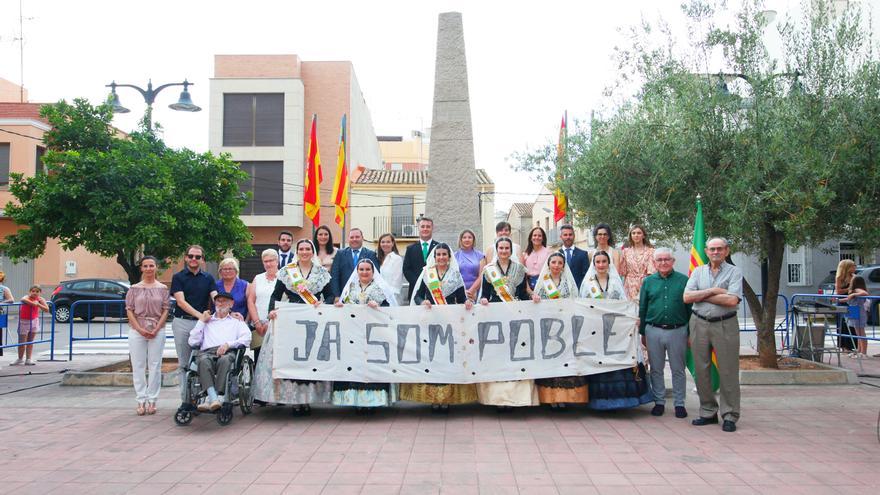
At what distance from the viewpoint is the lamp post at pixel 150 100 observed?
44.7 ft

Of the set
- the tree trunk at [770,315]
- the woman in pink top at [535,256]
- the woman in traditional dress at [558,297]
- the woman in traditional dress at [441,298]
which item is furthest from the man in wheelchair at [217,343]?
the tree trunk at [770,315]

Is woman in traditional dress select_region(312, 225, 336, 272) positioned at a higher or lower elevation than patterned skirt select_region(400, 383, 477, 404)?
higher

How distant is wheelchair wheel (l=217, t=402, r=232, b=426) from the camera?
686 centimetres

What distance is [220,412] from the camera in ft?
22.6

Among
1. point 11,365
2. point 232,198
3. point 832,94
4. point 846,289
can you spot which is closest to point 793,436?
point 832,94

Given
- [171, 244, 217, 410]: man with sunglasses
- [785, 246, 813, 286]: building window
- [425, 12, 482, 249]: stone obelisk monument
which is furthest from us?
[785, 246, 813, 286]: building window

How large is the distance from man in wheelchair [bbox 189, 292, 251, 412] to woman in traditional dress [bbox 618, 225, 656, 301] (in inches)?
171

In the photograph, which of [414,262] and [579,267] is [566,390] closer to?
[579,267]

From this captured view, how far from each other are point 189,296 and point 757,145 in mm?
6935

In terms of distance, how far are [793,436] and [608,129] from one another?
5556 mm

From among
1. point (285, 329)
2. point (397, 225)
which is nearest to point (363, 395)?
Result: point (285, 329)

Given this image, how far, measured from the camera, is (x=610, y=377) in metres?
7.27

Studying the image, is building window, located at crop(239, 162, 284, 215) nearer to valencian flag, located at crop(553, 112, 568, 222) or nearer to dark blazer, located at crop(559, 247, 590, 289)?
valencian flag, located at crop(553, 112, 568, 222)

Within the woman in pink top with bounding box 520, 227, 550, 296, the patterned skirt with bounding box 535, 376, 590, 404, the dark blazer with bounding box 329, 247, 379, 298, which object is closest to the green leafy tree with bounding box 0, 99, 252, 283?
the dark blazer with bounding box 329, 247, 379, 298
